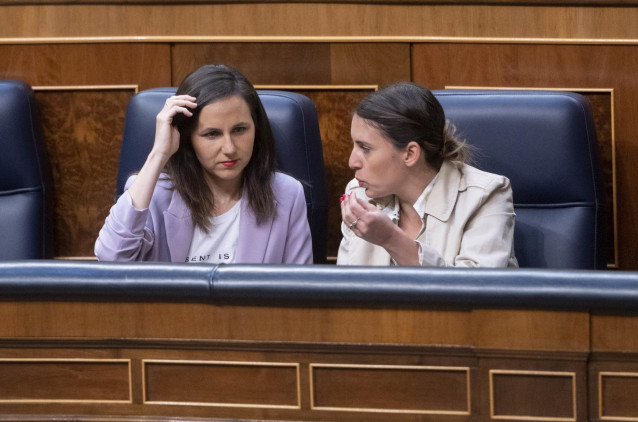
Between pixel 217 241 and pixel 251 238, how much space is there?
0.05m

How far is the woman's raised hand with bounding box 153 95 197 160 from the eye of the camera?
1.27 m

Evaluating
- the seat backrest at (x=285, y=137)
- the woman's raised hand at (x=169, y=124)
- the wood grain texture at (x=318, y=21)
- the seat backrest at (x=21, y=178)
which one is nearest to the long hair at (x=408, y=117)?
the seat backrest at (x=285, y=137)

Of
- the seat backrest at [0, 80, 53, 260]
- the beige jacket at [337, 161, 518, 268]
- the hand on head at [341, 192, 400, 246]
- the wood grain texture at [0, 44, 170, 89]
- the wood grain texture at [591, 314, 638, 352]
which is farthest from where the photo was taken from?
the wood grain texture at [0, 44, 170, 89]

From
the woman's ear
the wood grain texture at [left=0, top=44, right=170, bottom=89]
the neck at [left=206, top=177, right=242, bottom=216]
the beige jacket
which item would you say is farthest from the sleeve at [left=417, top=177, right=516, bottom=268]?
the wood grain texture at [left=0, top=44, right=170, bottom=89]

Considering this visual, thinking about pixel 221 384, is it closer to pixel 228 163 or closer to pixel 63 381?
pixel 63 381

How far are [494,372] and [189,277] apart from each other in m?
0.28

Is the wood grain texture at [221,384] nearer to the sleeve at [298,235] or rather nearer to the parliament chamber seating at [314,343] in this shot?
the parliament chamber seating at [314,343]

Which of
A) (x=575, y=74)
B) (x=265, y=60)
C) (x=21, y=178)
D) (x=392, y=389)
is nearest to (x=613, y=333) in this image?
(x=392, y=389)

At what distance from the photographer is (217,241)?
4.33 ft

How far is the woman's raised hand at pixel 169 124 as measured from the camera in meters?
1.27

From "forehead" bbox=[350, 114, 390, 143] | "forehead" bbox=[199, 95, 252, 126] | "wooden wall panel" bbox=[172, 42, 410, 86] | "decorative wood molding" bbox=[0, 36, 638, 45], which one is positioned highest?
"decorative wood molding" bbox=[0, 36, 638, 45]

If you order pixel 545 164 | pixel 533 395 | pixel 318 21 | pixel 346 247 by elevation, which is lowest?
pixel 533 395

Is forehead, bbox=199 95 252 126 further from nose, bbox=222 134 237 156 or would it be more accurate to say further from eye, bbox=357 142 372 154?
eye, bbox=357 142 372 154

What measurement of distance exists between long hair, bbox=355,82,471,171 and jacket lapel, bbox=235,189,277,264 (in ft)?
0.70
